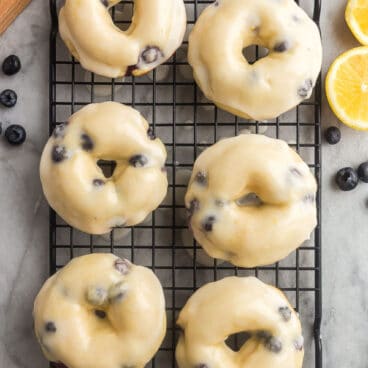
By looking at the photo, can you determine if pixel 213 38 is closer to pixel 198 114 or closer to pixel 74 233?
pixel 198 114

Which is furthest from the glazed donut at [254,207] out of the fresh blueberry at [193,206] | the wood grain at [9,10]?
the wood grain at [9,10]

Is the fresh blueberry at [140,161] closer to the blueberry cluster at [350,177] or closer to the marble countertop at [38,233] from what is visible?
the marble countertop at [38,233]

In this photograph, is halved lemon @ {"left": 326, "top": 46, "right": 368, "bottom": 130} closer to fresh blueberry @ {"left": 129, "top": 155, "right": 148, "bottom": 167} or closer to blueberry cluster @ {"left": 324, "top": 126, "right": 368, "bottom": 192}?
blueberry cluster @ {"left": 324, "top": 126, "right": 368, "bottom": 192}

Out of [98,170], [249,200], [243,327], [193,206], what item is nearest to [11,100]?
[98,170]

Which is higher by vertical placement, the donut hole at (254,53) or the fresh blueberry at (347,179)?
the donut hole at (254,53)

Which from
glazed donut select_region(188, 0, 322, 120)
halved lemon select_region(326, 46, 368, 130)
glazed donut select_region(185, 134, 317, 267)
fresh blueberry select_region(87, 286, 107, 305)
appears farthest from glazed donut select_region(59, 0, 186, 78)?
fresh blueberry select_region(87, 286, 107, 305)

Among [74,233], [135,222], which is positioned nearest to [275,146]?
[135,222]

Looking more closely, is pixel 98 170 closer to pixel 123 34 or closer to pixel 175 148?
pixel 175 148
